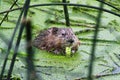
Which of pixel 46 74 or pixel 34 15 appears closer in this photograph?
pixel 46 74

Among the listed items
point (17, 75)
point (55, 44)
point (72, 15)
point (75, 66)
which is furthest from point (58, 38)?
point (72, 15)

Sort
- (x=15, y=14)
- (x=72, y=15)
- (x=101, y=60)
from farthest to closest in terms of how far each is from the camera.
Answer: (x=72, y=15) < (x=15, y=14) < (x=101, y=60)

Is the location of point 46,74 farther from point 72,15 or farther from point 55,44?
point 72,15

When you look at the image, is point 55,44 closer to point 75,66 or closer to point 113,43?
point 75,66

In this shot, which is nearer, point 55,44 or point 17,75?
point 17,75

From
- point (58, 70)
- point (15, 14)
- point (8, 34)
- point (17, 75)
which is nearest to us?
point (17, 75)

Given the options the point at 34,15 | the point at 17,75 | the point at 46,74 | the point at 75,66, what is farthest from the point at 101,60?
the point at 34,15
